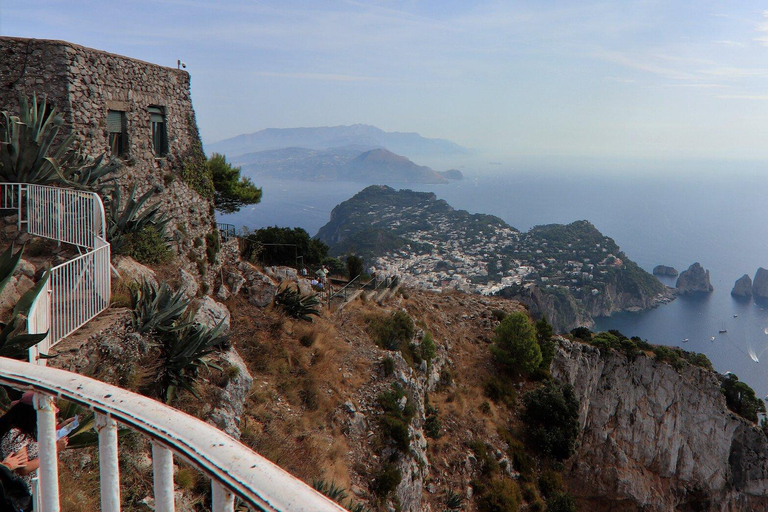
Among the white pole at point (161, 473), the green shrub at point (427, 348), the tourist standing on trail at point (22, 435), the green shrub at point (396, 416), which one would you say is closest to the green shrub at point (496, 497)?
the green shrub at point (396, 416)

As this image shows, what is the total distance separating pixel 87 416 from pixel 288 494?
3234mm

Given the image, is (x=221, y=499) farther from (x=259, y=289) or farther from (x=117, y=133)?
(x=117, y=133)

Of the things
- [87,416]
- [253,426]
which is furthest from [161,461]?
[253,426]

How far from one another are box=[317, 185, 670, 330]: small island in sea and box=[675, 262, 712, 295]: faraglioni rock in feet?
29.0

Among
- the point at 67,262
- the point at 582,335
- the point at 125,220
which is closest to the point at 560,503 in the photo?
the point at 582,335

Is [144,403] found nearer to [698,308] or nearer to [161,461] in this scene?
[161,461]

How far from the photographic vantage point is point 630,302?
8844 centimetres

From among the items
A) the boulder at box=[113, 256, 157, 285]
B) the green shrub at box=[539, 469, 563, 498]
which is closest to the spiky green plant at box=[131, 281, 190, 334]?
the boulder at box=[113, 256, 157, 285]

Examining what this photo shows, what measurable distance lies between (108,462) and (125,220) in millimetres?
8468

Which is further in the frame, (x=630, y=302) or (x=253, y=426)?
(x=630, y=302)

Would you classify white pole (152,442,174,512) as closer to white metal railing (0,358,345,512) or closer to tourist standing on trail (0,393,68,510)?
white metal railing (0,358,345,512)

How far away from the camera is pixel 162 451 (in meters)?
1.15

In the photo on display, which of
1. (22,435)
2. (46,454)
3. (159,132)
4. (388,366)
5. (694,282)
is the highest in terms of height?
(159,132)

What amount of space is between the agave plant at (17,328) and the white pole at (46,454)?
2.60 m
